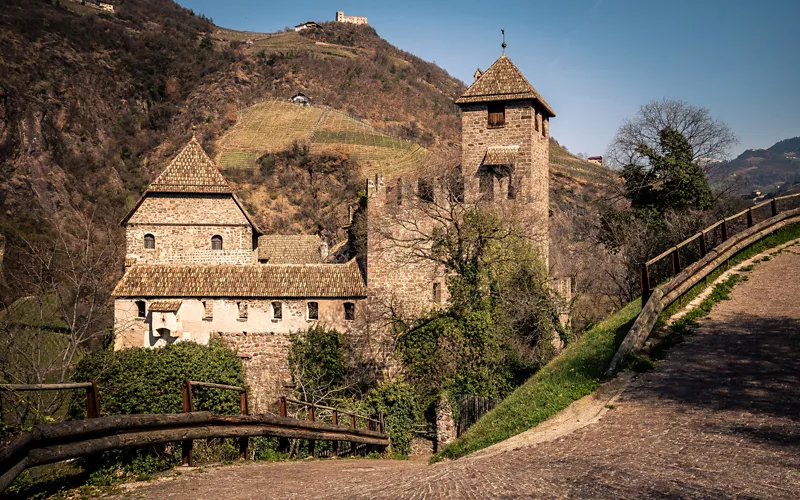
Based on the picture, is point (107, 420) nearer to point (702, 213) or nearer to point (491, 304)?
point (491, 304)

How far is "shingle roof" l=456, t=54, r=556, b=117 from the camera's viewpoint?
31.5 m

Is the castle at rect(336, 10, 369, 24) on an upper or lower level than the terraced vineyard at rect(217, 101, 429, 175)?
upper

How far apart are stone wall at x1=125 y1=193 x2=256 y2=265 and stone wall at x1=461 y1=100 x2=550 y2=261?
13346mm

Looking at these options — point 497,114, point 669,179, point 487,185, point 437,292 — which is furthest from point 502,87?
point 437,292

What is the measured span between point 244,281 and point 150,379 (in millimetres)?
7325

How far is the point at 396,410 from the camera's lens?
78.6 feet

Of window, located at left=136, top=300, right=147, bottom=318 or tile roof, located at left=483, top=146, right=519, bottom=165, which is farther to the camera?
window, located at left=136, top=300, right=147, bottom=318

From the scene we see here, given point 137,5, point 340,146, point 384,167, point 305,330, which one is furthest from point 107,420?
point 137,5

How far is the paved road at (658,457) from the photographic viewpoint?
23.8 feet

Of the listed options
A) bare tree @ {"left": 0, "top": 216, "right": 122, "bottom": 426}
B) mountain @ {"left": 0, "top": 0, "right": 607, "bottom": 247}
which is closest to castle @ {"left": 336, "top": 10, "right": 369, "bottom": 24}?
mountain @ {"left": 0, "top": 0, "right": 607, "bottom": 247}

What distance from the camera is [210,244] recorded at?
37.1 meters

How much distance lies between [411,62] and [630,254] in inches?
5699

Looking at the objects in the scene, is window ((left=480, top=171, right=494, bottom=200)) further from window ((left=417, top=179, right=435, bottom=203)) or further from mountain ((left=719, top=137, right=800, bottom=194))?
mountain ((left=719, top=137, right=800, bottom=194))

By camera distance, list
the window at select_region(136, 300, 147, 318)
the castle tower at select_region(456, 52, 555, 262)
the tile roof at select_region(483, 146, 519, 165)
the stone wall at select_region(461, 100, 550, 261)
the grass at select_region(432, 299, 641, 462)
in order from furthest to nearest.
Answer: the window at select_region(136, 300, 147, 318)
the tile roof at select_region(483, 146, 519, 165)
the castle tower at select_region(456, 52, 555, 262)
the stone wall at select_region(461, 100, 550, 261)
the grass at select_region(432, 299, 641, 462)
